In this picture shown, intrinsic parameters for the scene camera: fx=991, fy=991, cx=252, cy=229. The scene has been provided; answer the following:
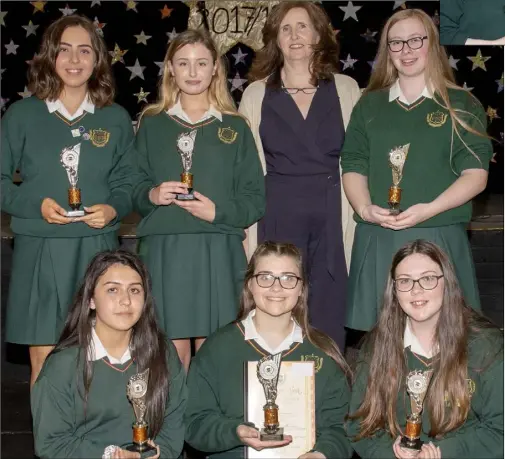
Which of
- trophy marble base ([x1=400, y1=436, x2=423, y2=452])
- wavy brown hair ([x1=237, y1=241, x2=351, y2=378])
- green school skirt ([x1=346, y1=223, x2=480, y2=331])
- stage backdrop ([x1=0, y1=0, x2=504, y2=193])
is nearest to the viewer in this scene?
trophy marble base ([x1=400, y1=436, x2=423, y2=452])

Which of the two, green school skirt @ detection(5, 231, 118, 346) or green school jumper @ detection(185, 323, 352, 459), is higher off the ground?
green school skirt @ detection(5, 231, 118, 346)

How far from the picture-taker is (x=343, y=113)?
190 inches

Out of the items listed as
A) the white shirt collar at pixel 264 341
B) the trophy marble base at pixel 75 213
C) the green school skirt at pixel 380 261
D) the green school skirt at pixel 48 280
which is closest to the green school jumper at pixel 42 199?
the green school skirt at pixel 48 280

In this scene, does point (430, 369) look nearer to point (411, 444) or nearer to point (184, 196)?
point (411, 444)

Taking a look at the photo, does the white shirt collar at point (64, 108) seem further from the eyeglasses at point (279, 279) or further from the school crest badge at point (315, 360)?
the school crest badge at point (315, 360)

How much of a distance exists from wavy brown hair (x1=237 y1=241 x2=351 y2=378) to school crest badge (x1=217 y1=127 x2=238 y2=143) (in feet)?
2.28

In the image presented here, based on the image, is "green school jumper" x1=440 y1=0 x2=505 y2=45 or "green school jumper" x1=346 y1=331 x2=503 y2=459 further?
"green school jumper" x1=440 y1=0 x2=505 y2=45

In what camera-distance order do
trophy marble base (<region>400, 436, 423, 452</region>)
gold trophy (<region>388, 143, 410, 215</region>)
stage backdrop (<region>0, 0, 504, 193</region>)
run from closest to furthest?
trophy marble base (<region>400, 436, 423, 452</region>) < gold trophy (<region>388, 143, 410, 215</region>) < stage backdrop (<region>0, 0, 504, 193</region>)

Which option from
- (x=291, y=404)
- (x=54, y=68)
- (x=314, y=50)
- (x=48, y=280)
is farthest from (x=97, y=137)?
(x=291, y=404)

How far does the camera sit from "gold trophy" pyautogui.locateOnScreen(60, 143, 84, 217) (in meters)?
4.45

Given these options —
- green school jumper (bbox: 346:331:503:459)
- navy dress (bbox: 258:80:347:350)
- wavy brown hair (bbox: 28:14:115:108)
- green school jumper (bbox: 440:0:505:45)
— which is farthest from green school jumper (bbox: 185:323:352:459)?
green school jumper (bbox: 440:0:505:45)

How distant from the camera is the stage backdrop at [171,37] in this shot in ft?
32.4

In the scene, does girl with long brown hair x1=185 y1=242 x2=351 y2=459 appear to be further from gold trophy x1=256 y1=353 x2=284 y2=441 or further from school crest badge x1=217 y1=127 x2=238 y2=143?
school crest badge x1=217 y1=127 x2=238 y2=143

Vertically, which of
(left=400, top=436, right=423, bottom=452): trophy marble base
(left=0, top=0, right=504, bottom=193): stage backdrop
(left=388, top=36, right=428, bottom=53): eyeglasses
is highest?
(left=0, top=0, right=504, bottom=193): stage backdrop
